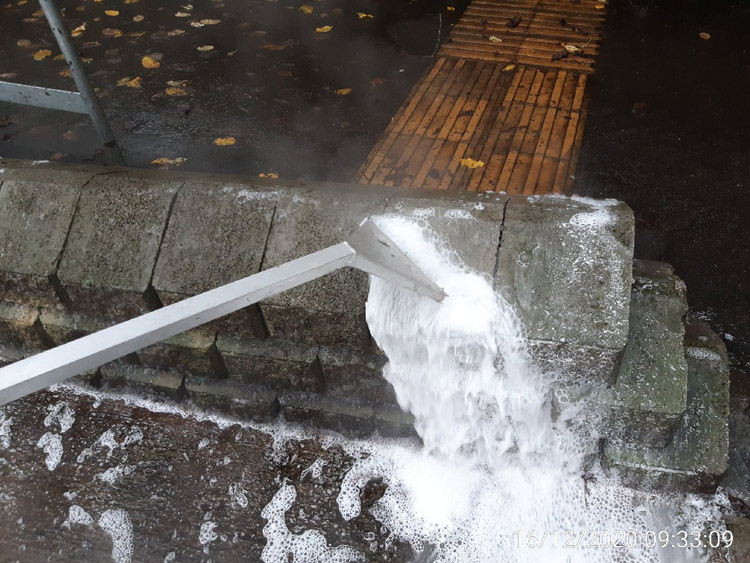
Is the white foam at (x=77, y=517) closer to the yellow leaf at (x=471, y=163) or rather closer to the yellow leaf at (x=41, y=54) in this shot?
the yellow leaf at (x=471, y=163)

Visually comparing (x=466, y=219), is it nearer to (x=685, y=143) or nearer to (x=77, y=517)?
(x=77, y=517)

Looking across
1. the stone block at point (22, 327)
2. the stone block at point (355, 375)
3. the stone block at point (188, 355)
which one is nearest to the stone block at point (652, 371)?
the stone block at point (355, 375)

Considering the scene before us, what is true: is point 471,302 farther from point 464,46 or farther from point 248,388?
point 464,46

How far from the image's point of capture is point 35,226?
262 centimetres

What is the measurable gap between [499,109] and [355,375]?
10.5 feet

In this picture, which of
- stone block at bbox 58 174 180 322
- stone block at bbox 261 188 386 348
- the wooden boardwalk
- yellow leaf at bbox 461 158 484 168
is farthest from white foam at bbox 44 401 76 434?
yellow leaf at bbox 461 158 484 168

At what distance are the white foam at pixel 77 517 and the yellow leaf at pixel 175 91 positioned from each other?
12.5 feet

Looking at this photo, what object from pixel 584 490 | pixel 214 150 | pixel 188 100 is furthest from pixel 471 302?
pixel 188 100

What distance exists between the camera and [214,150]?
452 centimetres

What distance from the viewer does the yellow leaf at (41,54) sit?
5.77m

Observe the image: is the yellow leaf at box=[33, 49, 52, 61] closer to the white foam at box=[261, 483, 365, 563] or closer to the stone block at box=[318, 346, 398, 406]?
the stone block at box=[318, 346, 398, 406]

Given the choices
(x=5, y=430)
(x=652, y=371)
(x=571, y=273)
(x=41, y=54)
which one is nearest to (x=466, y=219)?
(x=571, y=273)

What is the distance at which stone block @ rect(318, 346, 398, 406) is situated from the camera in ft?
8.36

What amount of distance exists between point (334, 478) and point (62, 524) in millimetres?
1253
